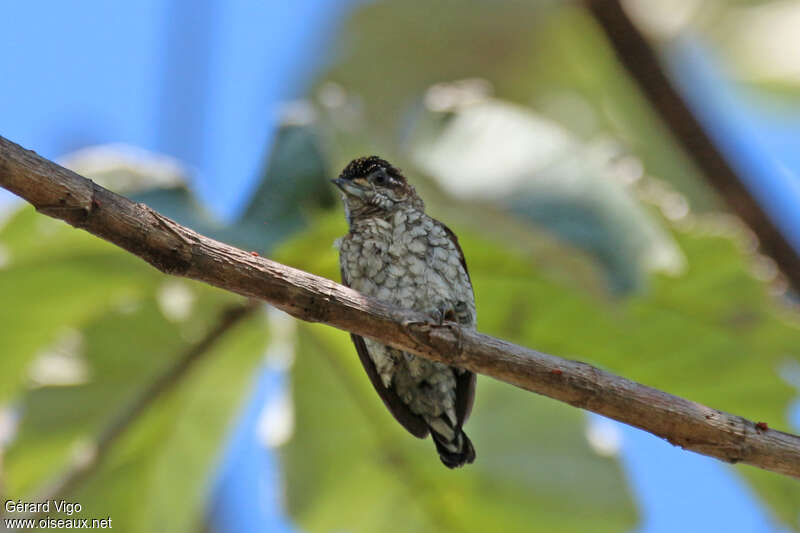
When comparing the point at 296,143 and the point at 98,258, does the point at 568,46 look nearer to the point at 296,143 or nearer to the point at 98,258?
the point at 296,143

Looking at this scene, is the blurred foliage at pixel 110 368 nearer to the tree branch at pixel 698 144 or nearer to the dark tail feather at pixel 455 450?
the dark tail feather at pixel 455 450

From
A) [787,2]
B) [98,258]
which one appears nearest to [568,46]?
[787,2]

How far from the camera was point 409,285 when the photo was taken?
12.8 feet

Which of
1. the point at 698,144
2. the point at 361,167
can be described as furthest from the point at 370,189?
the point at 698,144

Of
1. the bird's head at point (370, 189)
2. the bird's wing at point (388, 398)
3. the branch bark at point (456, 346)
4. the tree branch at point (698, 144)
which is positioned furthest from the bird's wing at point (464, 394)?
the branch bark at point (456, 346)

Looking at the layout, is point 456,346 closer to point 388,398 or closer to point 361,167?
point 388,398

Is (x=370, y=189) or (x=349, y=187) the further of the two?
(x=370, y=189)

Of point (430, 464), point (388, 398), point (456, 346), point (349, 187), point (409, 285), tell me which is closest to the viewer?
point (456, 346)

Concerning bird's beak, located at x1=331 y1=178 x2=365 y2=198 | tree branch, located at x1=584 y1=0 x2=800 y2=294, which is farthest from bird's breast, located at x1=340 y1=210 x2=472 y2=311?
tree branch, located at x1=584 y1=0 x2=800 y2=294

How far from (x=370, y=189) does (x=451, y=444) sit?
50.4 inches

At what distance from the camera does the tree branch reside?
3350 millimetres

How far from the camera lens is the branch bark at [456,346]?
230cm

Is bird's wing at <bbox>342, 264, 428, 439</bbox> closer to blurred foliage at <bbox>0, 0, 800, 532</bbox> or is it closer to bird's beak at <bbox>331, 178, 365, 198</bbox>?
blurred foliage at <bbox>0, 0, 800, 532</bbox>

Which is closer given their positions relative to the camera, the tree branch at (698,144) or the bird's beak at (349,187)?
the tree branch at (698,144)
